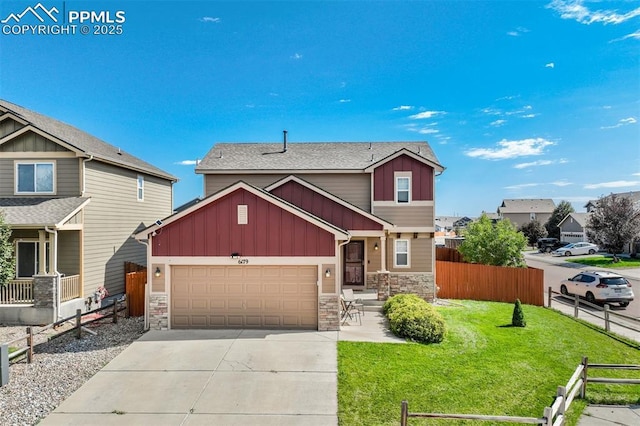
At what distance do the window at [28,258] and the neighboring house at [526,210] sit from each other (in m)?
73.2

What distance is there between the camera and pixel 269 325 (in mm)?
11633

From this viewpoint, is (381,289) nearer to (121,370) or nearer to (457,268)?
(457,268)

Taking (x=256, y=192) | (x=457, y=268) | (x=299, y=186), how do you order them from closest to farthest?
(x=256, y=192) < (x=299, y=186) < (x=457, y=268)

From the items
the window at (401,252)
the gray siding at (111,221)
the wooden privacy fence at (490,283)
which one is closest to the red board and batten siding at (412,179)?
the window at (401,252)

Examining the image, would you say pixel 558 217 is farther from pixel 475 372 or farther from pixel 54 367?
pixel 54 367

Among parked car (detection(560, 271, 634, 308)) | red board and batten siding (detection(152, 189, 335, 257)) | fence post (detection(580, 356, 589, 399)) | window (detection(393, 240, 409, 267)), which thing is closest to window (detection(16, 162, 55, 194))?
red board and batten siding (detection(152, 189, 335, 257))

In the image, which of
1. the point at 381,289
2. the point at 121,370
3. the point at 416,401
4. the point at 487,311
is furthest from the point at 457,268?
the point at 121,370

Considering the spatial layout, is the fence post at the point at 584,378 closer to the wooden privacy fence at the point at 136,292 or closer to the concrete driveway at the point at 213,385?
the concrete driveway at the point at 213,385

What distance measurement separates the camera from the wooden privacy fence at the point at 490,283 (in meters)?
16.6

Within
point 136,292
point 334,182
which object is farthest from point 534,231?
point 136,292

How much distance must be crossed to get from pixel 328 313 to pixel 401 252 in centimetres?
654

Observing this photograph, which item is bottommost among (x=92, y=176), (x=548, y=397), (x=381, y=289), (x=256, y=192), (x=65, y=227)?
(x=548, y=397)

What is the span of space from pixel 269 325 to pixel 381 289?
516 cm

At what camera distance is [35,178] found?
48.6 ft
